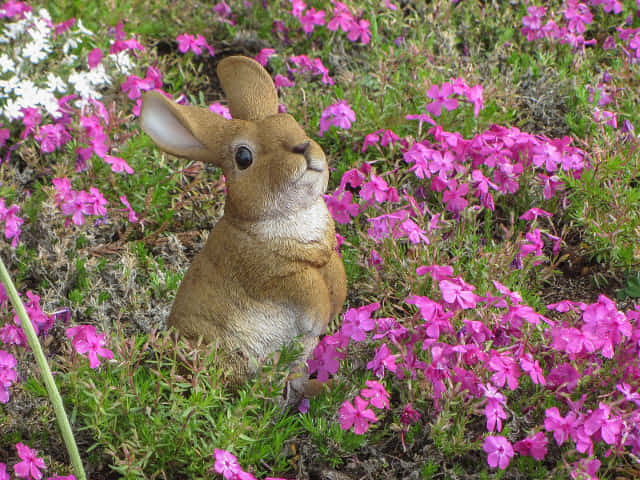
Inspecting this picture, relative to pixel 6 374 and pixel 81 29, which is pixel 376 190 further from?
pixel 81 29

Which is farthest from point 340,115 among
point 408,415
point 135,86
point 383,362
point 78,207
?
point 408,415

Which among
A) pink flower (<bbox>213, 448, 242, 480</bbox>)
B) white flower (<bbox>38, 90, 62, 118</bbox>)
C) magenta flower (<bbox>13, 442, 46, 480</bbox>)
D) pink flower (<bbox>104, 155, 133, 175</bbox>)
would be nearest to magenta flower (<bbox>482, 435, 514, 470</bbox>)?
pink flower (<bbox>213, 448, 242, 480</bbox>)

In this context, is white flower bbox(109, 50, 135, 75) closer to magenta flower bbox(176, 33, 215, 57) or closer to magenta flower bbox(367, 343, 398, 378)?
magenta flower bbox(176, 33, 215, 57)

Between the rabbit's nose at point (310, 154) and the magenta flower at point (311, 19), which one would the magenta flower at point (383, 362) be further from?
the magenta flower at point (311, 19)

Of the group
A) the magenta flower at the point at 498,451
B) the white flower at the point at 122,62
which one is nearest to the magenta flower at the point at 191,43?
the white flower at the point at 122,62

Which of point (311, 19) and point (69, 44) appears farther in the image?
point (311, 19)

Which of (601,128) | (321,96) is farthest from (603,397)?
(321,96)
